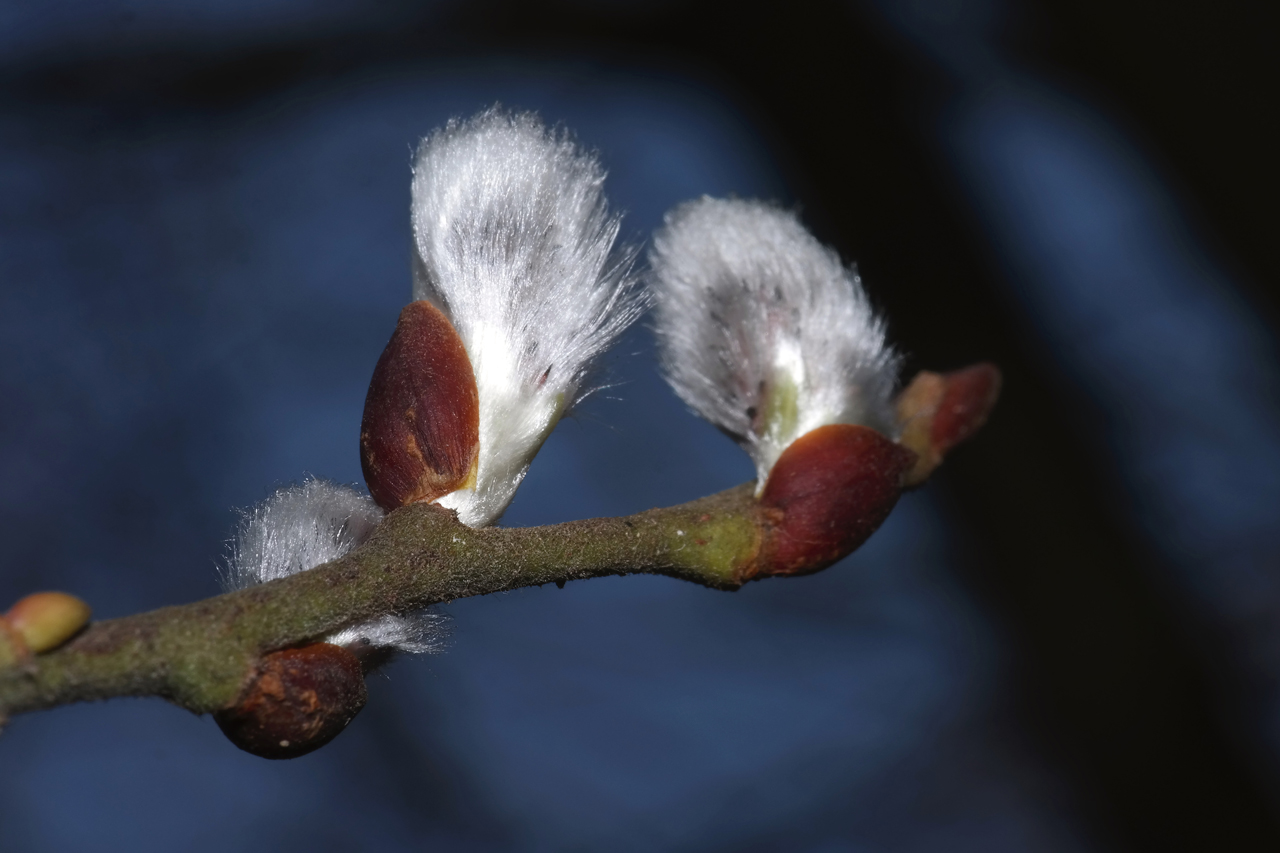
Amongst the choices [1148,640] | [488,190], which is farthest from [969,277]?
[488,190]

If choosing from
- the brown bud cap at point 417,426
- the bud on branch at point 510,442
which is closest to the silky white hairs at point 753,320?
the bud on branch at point 510,442

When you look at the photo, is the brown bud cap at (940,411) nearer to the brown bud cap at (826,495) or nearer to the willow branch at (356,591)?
the brown bud cap at (826,495)

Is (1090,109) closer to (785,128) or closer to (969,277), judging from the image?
(969,277)

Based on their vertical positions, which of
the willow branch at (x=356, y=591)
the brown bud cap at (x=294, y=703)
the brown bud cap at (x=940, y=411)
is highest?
the brown bud cap at (x=940, y=411)

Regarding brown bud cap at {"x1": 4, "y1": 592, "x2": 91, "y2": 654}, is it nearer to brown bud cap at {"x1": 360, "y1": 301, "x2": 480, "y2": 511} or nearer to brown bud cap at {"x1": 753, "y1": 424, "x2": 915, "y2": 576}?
brown bud cap at {"x1": 360, "y1": 301, "x2": 480, "y2": 511}

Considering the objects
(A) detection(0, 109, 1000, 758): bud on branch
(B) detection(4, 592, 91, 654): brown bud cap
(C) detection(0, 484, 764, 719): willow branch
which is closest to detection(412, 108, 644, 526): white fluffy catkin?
(A) detection(0, 109, 1000, 758): bud on branch

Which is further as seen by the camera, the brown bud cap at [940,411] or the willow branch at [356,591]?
the brown bud cap at [940,411]
